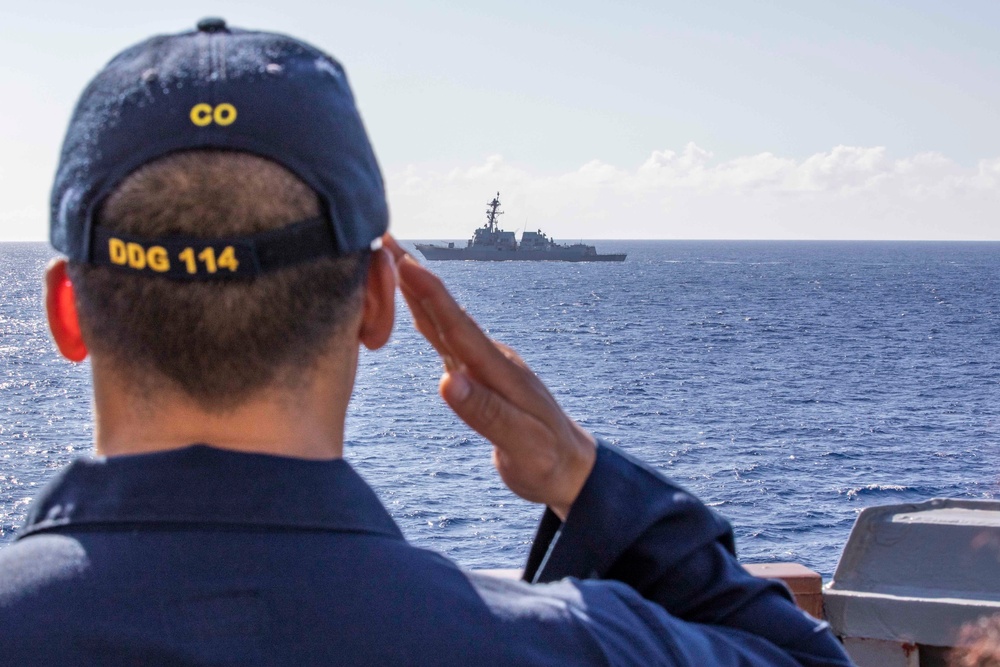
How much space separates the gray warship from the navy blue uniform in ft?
336

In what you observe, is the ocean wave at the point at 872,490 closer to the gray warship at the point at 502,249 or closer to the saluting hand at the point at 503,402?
the saluting hand at the point at 503,402

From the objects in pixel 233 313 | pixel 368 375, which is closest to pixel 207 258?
pixel 233 313

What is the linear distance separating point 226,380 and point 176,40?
32 centimetres

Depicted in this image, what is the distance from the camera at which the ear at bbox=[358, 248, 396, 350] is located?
3.38 feet

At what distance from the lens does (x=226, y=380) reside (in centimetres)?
95

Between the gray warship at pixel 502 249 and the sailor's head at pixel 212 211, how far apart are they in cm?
10227

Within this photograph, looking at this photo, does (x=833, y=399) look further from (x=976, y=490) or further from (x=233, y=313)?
(x=233, y=313)

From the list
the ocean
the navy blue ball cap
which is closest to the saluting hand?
the navy blue ball cap

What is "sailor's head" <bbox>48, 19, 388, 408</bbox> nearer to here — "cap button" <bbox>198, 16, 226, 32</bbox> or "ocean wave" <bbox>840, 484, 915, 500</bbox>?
"cap button" <bbox>198, 16, 226, 32</bbox>

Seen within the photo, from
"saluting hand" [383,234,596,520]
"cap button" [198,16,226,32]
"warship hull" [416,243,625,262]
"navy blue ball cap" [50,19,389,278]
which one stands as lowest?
"warship hull" [416,243,625,262]

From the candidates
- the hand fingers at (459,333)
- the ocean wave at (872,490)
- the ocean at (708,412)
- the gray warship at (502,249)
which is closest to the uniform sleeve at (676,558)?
the hand fingers at (459,333)

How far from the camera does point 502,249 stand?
358ft

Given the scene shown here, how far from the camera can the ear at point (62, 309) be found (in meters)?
1.02

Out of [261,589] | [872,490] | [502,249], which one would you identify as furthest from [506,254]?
[261,589]
